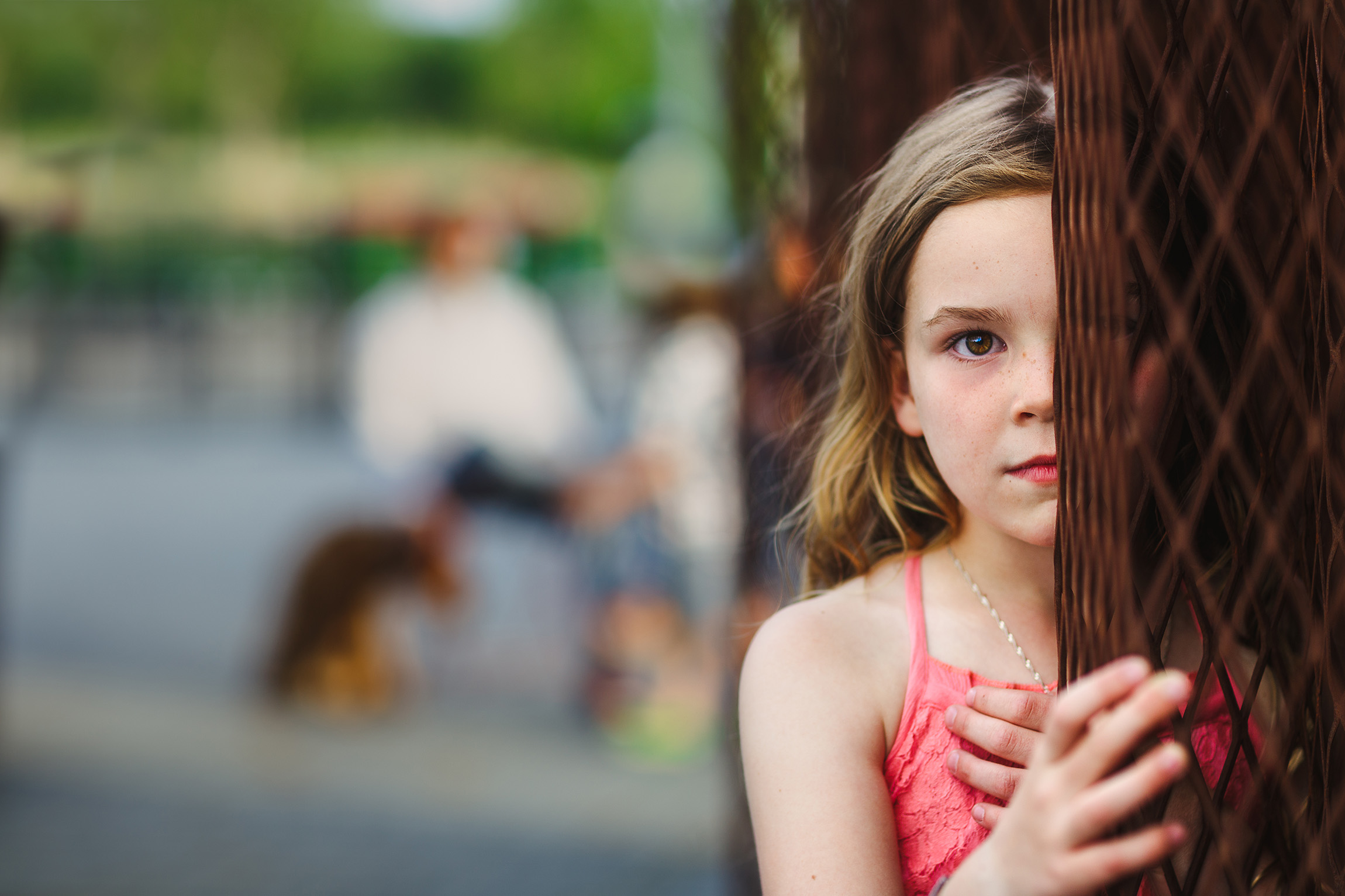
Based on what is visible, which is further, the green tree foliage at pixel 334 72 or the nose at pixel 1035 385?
the green tree foliage at pixel 334 72

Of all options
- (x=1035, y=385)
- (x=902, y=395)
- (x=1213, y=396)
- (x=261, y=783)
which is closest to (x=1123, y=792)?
(x=1213, y=396)

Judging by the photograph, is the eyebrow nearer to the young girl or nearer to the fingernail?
the young girl

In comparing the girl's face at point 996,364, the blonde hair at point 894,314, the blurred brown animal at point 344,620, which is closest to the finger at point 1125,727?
the girl's face at point 996,364

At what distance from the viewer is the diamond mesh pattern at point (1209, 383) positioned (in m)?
0.95

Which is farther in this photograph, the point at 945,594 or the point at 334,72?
the point at 334,72

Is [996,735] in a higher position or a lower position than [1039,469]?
lower

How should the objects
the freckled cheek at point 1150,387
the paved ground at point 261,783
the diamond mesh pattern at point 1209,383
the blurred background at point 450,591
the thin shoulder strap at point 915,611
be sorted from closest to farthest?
the diamond mesh pattern at point 1209,383, the freckled cheek at point 1150,387, the thin shoulder strap at point 915,611, the blurred background at point 450,591, the paved ground at point 261,783

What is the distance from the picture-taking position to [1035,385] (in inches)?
44.9

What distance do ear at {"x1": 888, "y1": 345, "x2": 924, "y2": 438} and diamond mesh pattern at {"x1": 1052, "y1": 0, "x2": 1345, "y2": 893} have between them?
0.27 metres

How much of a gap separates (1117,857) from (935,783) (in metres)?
0.36

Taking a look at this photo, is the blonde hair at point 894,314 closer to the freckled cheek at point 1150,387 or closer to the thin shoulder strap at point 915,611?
the thin shoulder strap at point 915,611

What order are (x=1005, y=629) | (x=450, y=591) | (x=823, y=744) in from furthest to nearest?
(x=450, y=591) → (x=1005, y=629) → (x=823, y=744)

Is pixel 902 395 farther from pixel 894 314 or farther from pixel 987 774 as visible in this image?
pixel 987 774

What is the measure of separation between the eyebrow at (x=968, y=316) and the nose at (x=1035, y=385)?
39mm
